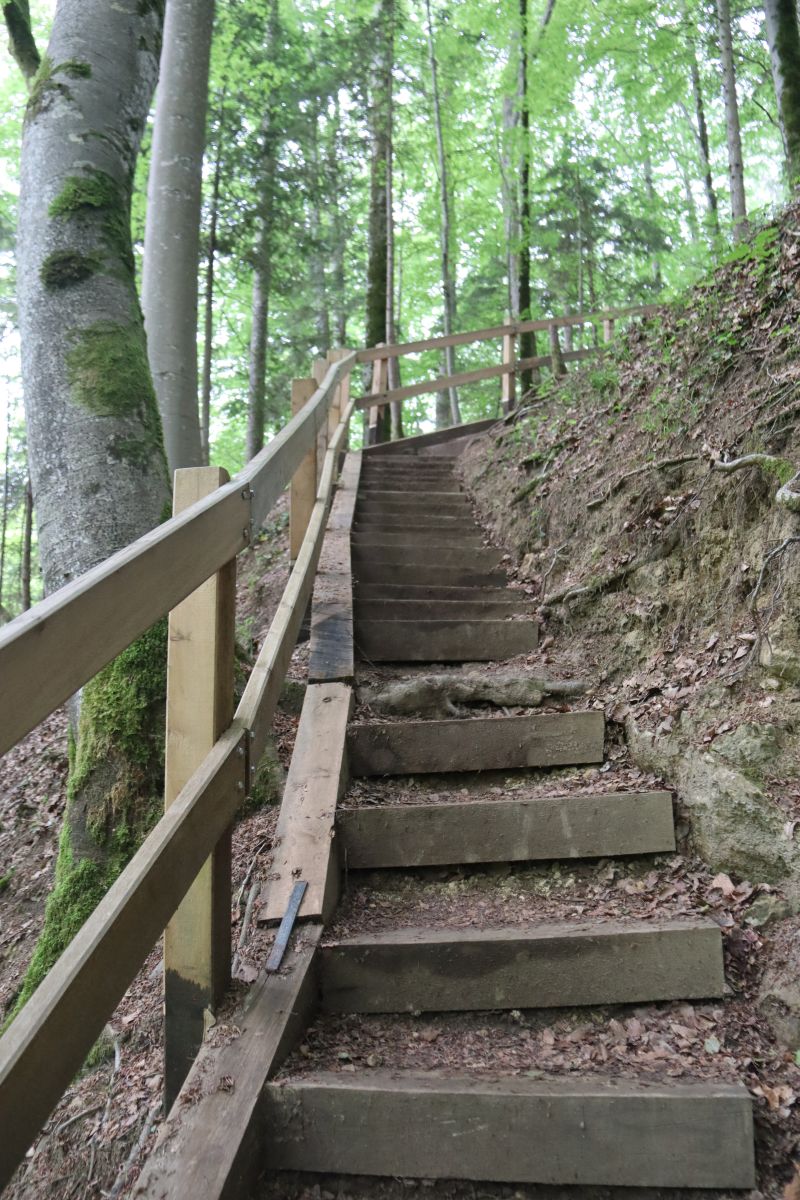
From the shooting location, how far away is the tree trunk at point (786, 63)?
6.79 m

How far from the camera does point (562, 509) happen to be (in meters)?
5.53

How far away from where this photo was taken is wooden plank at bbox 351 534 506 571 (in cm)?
581

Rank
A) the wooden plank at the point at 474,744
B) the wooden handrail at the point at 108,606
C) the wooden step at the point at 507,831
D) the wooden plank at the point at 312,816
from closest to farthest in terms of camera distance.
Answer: the wooden handrail at the point at 108,606, the wooden plank at the point at 312,816, the wooden step at the point at 507,831, the wooden plank at the point at 474,744

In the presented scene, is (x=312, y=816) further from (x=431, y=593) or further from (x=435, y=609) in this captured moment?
(x=431, y=593)

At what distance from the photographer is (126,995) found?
262cm

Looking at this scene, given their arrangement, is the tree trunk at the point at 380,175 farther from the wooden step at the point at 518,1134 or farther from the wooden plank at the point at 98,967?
the wooden step at the point at 518,1134

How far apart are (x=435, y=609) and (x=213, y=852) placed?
3185 mm

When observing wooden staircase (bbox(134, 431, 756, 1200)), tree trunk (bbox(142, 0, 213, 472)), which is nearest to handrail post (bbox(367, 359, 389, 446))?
tree trunk (bbox(142, 0, 213, 472))

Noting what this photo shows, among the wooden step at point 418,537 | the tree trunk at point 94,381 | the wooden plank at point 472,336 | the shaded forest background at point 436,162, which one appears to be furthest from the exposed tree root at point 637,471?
the wooden plank at point 472,336

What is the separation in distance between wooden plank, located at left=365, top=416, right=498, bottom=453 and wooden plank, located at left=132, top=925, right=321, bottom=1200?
339 inches

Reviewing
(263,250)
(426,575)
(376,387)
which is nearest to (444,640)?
(426,575)

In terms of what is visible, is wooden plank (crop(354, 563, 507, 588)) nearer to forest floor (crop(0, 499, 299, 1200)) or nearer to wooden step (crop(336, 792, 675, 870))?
forest floor (crop(0, 499, 299, 1200))

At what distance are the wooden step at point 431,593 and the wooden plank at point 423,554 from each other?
398mm

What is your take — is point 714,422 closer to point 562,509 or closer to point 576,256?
point 562,509
